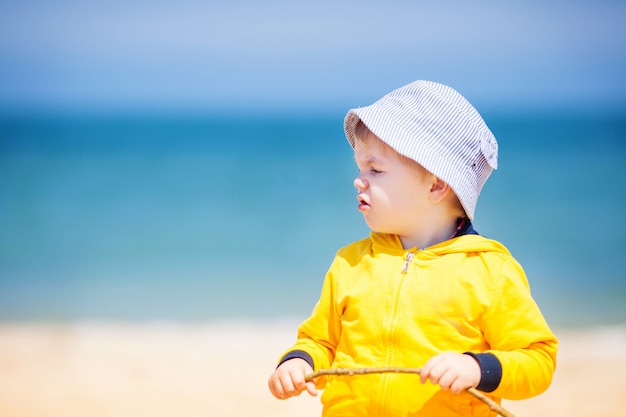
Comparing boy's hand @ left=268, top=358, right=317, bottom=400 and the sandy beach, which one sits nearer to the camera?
boy's hand @ left=268, top=358, right=317, bottom=400

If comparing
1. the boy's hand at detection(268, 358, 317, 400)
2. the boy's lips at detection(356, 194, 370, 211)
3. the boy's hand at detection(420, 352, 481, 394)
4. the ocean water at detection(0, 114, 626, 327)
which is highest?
the ocean water at detection(0, 114, 626, 327)

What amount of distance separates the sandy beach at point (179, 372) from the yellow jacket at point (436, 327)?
3.99 feet

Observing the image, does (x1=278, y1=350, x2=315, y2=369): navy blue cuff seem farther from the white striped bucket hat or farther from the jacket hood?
the white striped bucket hat

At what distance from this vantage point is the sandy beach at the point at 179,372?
2.99 metres

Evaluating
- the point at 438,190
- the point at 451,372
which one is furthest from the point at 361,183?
the point at 451,372

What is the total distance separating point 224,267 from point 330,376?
2.75 metres

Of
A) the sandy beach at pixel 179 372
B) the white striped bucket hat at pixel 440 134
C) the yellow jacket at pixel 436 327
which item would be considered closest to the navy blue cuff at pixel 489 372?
the yellow jacket at pixel 436 327

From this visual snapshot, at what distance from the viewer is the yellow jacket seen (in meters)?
1.69

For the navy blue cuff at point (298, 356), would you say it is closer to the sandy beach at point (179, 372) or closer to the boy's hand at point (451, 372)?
the boy's hand at point (451, 372)

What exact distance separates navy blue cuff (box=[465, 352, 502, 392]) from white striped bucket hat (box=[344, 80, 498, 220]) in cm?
31

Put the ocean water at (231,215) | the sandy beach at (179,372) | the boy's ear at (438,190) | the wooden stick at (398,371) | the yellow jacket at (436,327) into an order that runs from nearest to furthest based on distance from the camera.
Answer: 1. the wooden stick at (398,371)
2. the yellow jacket at (436,327)
3. the boy's ear at (438,190)
4. the sandy beach at (179,372)
5. the ocean water at (231,215)

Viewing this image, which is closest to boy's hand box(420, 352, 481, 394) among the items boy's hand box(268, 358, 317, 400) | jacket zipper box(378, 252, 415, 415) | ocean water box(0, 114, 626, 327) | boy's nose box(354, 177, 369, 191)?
jacket zipper box(378, 252, 415, 415)

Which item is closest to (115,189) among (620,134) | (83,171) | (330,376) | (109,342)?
(83,171)

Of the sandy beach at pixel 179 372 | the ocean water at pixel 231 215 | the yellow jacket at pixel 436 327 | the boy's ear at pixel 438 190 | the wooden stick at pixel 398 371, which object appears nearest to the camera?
the wooden stick at pixel 398 371
